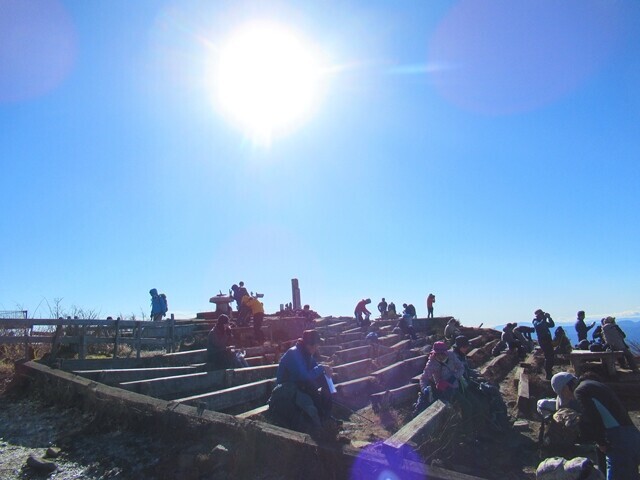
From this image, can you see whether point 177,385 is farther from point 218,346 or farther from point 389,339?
point 389,339

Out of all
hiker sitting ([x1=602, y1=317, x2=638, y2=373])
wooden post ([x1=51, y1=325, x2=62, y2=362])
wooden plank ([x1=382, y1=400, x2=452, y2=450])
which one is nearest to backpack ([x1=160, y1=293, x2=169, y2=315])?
wooden post ([x1=51, y1=325, x2=62, y2=362])

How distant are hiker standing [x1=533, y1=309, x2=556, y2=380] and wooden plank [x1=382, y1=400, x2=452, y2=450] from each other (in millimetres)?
6221

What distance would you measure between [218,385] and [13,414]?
122 inches

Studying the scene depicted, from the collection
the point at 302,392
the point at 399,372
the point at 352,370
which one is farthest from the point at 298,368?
the point at 399,372

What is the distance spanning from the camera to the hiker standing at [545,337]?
37.0ft

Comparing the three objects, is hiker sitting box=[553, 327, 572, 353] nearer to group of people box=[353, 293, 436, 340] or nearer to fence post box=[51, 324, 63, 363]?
group of people box=[353, 293, 436, 340]

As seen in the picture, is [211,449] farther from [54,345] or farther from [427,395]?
[54,345]

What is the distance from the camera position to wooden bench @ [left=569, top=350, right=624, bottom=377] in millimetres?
9633

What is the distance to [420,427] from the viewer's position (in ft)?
17.7

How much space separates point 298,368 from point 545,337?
9.10 metres

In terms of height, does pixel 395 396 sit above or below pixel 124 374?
below

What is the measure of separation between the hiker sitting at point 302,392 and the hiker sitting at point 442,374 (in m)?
2.29

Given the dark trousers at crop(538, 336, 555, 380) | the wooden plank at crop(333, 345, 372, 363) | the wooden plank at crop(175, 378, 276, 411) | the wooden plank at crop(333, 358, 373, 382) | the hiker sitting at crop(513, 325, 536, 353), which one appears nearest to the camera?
the wooden plank at crop(175, 378, 276, 411)

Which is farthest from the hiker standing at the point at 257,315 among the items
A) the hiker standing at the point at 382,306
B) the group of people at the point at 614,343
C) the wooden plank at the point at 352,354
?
the hiker standing at the point at 382,306
